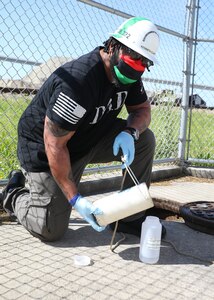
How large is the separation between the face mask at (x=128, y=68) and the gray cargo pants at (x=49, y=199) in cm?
66

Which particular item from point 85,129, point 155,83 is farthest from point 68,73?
point 155,83

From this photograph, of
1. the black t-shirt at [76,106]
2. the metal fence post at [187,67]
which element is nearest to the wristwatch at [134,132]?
the black t-shirt at [76,106]

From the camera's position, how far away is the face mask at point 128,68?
8.63 ft

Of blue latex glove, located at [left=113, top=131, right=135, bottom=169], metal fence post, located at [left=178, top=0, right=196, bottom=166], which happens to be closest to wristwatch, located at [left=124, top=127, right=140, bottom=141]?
blue latex glove, located at [left=113, top=131, right=135, bottom=169]

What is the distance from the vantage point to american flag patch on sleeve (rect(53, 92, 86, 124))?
98.4 inches

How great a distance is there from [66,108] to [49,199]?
2.39ft

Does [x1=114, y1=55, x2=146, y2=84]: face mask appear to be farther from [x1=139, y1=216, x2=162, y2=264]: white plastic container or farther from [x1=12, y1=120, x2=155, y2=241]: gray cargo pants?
[x1=139, y1=216, x2=162, y2=264]: white plastic container

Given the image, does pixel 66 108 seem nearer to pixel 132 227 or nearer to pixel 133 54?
pixel 133 54

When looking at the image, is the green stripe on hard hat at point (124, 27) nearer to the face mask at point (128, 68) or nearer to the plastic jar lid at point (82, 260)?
the face mask at point (128, 68)

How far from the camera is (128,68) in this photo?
8.66ft

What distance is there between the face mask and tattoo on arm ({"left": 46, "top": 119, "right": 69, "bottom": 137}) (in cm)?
52

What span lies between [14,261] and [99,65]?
1356 mm

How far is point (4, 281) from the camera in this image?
2.21 metres

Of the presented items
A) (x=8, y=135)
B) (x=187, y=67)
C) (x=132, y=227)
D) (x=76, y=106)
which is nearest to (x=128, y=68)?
(x=76, y=106)
